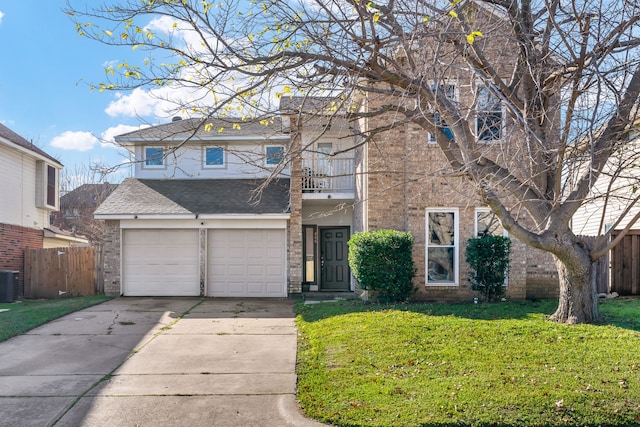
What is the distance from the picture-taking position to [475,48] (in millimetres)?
7875

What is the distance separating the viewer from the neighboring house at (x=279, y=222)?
12.6 m

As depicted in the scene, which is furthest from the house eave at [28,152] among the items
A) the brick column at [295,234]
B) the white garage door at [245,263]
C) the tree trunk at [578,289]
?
the tree trunk at [578,289]

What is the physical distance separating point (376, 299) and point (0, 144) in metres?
13.0

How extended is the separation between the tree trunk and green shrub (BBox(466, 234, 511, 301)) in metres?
3.09

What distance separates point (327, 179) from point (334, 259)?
9.38 feet

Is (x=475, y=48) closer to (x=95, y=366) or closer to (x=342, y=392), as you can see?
(x=342, y=392)

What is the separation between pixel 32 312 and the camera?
476 inches

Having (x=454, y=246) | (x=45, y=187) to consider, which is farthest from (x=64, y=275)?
(x=454, y=246)

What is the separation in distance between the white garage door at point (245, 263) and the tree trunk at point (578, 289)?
27.3 ft

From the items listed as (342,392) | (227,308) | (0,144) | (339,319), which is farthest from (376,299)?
(0,144)

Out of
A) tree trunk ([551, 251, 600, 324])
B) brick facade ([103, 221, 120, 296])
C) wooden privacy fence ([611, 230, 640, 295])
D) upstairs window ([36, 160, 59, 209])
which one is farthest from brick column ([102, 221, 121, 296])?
wooden privacy fence ([611, 230, 640, 295])

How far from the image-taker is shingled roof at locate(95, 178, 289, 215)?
14.8 metres

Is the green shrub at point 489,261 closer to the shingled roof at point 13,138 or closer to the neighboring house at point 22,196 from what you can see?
the neighboring house at point 22,196

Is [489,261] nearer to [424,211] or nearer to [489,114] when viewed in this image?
[424,211]
